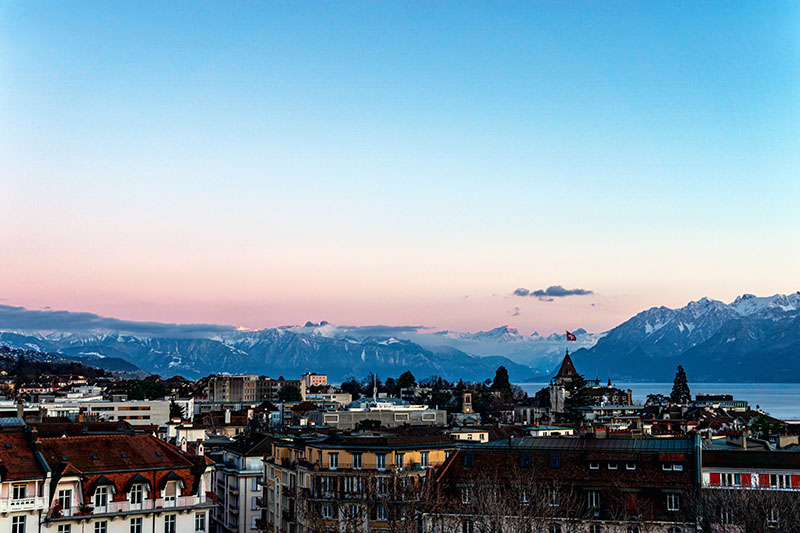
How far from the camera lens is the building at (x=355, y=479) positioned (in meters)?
52.2

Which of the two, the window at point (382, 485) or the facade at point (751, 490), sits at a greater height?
the facade at point (751, 490)

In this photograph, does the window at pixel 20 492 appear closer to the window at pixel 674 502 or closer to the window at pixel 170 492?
the window at pixel 170 492

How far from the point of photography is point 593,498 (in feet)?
161

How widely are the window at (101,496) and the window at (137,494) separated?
4.73ft

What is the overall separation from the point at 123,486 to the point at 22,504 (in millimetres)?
5316

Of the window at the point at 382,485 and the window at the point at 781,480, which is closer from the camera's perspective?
the window at the point at 781,480

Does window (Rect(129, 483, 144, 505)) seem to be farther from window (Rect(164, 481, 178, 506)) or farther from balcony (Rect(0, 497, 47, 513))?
balcony (Rect(0, 497, 47, 513))

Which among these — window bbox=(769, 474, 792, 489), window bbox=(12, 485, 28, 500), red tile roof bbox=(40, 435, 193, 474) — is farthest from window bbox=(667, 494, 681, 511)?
window bbox=(12, 485, 28, 500)

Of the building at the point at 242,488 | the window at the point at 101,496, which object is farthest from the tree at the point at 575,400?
the window at the point at 101,496

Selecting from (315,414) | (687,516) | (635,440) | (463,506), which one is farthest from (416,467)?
(315,414)

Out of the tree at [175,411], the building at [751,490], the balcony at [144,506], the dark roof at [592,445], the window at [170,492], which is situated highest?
the dark roof at [592,445]

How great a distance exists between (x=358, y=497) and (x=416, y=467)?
14.7 feet

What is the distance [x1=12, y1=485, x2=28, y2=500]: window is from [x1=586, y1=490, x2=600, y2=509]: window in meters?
29.3

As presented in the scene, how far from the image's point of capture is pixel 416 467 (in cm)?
5744
